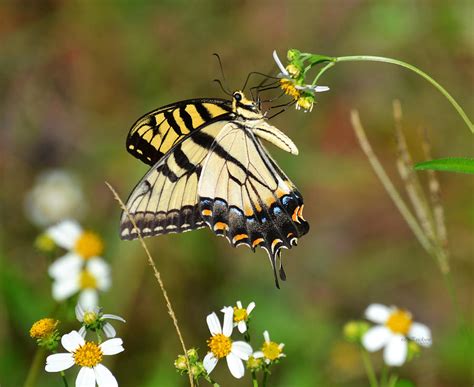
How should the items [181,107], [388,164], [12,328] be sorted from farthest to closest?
[388,164] → [12,328] → [181,107]

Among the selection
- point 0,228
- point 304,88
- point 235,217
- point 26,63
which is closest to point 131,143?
point 235,217

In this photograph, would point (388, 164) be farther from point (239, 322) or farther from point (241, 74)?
point (239, 322)

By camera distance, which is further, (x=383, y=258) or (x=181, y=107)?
(x=383, y=258)

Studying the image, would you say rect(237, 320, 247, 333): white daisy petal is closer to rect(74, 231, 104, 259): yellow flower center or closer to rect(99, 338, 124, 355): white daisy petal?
rect(99, 338, 124, 355): white daisy petal

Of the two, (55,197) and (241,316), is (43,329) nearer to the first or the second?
(241,316)

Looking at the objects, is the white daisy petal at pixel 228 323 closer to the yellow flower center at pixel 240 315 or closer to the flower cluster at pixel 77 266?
the yellow flower center at pixel 240 315

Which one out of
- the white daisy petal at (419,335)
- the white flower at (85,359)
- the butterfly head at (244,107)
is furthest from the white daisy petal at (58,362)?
the white daisy petal at (419,335)

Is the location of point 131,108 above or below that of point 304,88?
above
